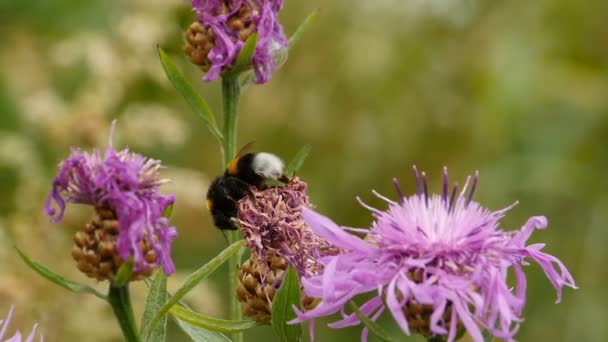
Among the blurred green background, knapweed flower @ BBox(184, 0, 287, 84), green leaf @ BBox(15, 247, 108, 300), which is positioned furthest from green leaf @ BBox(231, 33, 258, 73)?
the blurred green background

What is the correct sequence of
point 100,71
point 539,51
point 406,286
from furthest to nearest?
point 539,51, point 100,71, point 406,286

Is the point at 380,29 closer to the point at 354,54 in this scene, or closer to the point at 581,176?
the point at 354,54

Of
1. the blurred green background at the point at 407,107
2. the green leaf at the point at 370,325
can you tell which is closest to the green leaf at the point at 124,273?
the green leaf at the point at 370,325

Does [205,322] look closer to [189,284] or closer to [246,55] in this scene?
[189,284]

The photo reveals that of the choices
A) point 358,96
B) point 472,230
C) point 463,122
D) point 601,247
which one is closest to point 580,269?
point 601,247

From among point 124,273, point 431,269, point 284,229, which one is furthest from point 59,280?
point 431,269
